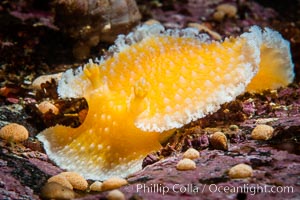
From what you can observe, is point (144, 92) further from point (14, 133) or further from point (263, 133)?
point (14, 133)

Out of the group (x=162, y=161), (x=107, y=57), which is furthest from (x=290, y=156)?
(x=107, y=57)

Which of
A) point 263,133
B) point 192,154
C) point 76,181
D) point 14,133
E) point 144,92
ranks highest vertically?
point 144,92

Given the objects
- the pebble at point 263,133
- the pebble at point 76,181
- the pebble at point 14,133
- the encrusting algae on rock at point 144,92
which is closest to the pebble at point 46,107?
the encrusting algae on rock at point 144,92

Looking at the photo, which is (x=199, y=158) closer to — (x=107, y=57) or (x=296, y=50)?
(x=107, y=57)

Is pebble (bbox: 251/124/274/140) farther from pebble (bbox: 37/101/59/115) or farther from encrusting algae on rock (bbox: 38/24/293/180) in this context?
pebble (bbox: 37/101/59/115)

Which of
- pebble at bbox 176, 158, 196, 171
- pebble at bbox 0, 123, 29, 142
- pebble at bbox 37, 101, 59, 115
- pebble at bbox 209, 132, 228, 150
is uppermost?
pebble at bbox 37, 101, 59, 115

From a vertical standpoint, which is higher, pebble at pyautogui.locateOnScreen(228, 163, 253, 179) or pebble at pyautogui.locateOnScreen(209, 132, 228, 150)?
pebble at pyautogui.locateOnScreen(209, 132, 228, 150)

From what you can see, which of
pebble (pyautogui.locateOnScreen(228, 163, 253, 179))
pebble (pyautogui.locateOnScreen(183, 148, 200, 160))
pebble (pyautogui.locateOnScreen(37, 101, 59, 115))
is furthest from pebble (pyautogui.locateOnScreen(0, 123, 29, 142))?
pebble (pyautogui.locateOnScreen(228, 163, 253, 179))

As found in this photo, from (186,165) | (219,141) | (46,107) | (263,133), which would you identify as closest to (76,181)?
(186,165)
